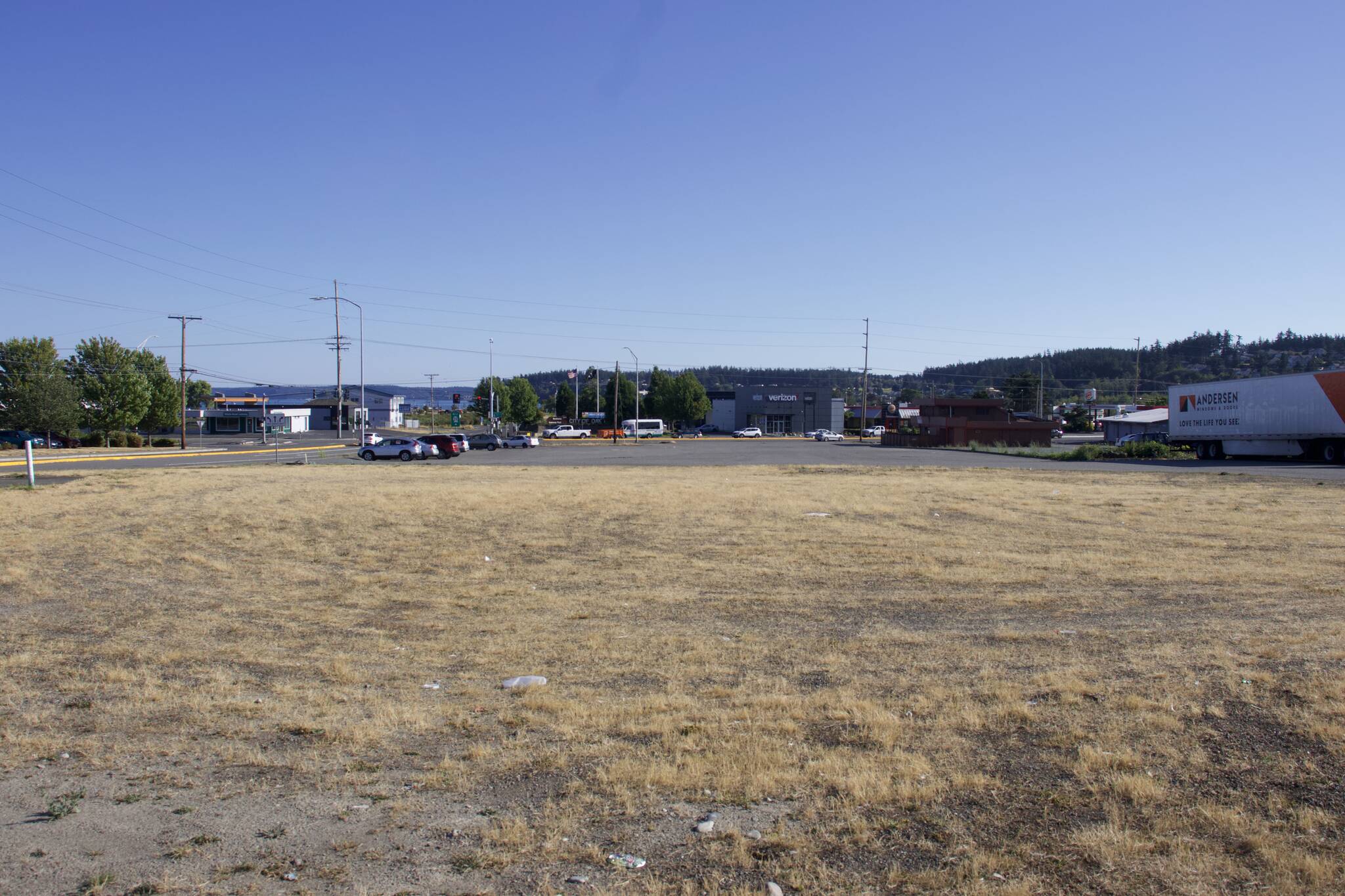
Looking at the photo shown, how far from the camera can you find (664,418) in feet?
448

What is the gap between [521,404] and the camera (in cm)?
13138

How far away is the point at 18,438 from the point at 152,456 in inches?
871

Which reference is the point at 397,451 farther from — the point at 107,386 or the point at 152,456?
the point at 107,386

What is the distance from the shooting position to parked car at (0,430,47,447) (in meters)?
66.6

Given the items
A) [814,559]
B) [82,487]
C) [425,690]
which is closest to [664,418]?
[82,487]

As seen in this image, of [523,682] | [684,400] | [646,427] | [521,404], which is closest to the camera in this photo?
[523,682]

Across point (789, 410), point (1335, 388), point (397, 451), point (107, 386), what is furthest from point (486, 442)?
point (789, 410)

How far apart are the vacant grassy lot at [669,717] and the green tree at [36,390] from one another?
199ft

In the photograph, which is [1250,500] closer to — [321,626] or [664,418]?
[321,626]

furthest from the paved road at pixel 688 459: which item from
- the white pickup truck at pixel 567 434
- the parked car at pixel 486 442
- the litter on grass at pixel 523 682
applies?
the litter on grass at pixel 523 682

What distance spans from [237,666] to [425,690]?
7.52 ft

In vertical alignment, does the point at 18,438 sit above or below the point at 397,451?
above

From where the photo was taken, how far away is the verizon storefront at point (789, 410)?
458ft

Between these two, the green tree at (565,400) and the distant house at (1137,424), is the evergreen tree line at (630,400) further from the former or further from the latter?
the distant house at (1137,424)
